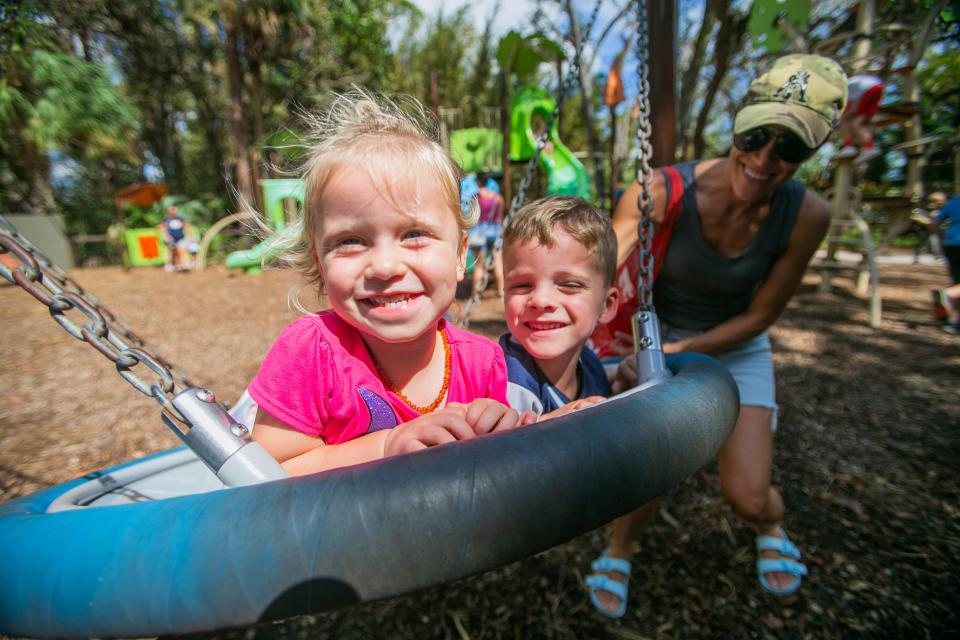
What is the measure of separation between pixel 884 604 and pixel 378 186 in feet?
6.83

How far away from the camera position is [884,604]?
5.45 feet

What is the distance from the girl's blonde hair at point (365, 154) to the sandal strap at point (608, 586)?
4.35 feet

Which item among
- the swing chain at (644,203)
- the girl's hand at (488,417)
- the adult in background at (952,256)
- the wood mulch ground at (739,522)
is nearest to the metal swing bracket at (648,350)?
the swing chain at (644,203)

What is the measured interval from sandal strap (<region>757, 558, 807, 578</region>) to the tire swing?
1.39 meters

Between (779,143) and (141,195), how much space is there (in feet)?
43.5

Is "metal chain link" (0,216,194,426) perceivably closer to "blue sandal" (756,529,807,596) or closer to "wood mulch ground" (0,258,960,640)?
"wood mulch ground" (0,258,960,640)

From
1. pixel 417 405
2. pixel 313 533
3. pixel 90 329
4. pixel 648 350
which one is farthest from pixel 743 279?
pixel 90 329

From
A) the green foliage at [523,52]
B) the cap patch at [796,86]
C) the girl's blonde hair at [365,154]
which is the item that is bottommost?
the girl's blonde hair at [365,154]

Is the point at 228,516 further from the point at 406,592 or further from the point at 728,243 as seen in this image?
the point at 728,243

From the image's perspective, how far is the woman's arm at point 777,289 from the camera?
1671 millimetres

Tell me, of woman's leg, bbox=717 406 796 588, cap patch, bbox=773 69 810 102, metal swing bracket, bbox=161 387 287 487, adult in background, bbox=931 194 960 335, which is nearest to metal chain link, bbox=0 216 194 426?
metal swing bracket, bbox=161 387 287 487

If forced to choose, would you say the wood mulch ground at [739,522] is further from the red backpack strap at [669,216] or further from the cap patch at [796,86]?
the cap patch at [796,86]

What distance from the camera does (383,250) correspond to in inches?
34.8

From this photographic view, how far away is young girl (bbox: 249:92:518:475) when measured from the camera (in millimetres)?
878
